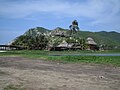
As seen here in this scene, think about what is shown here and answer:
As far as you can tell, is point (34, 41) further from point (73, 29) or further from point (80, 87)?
point (80, 87)

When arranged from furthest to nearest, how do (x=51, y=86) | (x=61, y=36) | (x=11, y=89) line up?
(x=61, y=36)
(x=51, y=86)
(x=11, y=89)

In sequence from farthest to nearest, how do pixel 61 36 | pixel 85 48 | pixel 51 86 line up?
pixel 61 36, pixel 85 48, pixel 51 86

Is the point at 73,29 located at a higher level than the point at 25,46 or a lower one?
higher

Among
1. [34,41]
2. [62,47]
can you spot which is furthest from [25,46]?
[62,47]

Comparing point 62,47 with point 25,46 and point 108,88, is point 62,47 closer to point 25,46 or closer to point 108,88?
point 25,46

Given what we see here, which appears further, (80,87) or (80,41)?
(80,41)

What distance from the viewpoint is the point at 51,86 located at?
1870cm

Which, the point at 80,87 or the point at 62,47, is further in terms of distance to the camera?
the point at 62,47

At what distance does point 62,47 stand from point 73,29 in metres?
20.2

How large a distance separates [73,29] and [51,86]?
15017 cm

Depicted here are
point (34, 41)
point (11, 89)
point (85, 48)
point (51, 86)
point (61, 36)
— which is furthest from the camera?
point (61, 36)

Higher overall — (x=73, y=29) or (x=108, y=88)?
(x=73, y=29)

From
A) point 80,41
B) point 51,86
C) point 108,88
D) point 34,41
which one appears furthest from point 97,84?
point 80,41

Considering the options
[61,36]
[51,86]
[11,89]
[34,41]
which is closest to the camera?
[11,89]
